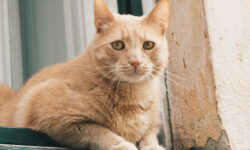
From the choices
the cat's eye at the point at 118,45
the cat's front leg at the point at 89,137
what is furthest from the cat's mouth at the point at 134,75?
the cat's front leg at the point at 89,137

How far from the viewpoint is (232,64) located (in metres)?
1.65

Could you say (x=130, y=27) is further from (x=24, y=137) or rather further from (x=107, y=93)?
(x=24, y=137)

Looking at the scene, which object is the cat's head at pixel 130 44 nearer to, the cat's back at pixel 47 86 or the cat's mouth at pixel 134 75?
the cat's mouth at pixel 134 75

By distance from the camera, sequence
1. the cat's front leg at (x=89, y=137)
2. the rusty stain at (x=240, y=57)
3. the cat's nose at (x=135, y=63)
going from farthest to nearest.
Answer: the rusty stain at (x=240, y=57), the cat's nose at (x=135, y=63), the cat's front leg at (x=89, y=137)

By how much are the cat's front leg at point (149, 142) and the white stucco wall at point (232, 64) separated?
342 mm

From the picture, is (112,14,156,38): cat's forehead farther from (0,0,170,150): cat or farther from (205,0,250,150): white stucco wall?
(205,0,250,150): white stucco wall

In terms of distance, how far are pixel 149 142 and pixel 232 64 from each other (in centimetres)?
59

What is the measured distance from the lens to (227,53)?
64.6 inches

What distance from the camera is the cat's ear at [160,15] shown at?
161cm

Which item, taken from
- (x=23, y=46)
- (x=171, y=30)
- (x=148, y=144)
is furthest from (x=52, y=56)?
(x=148, y=144)

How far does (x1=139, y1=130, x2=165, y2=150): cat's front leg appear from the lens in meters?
1.50

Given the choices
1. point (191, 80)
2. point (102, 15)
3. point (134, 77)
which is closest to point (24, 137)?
point (134, 77)

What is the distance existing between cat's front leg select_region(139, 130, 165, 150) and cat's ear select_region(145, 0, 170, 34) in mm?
544

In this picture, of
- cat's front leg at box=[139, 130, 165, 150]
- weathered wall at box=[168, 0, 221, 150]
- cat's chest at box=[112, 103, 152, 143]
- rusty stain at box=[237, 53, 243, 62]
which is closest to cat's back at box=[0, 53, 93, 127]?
cat's chest at box=[112, 103, 152, 143]
